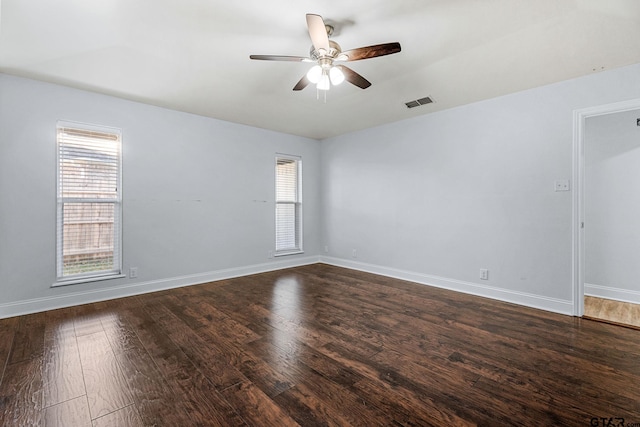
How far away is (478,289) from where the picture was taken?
3729 millimetres

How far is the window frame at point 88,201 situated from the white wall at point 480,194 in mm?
3599

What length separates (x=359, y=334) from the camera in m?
2.59

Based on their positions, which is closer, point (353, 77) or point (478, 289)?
point (353, 77)

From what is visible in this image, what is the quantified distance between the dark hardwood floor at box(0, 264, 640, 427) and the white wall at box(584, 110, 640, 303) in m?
1.33

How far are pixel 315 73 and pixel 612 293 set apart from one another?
4.53 meters

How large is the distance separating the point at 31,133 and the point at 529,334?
5.45m

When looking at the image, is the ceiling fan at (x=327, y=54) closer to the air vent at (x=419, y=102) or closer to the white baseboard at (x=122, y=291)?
the air vent at (x=419, y=102)

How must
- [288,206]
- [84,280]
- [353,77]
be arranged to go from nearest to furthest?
[353,77]
[84,280]
[288,206]

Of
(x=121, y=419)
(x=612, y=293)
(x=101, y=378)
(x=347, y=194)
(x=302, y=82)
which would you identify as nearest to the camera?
(x=121, y=419)

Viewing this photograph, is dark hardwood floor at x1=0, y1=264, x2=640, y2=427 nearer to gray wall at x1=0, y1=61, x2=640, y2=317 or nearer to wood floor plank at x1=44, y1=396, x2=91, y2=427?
wood floor plank at x1=44, y1=396, x2=91, y2=427

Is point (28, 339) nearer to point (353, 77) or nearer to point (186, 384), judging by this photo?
→ point (186, 384)

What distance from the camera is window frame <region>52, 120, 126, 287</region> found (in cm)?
330

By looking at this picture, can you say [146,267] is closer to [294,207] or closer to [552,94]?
[294,207]

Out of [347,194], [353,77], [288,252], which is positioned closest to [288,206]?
[288,252]
